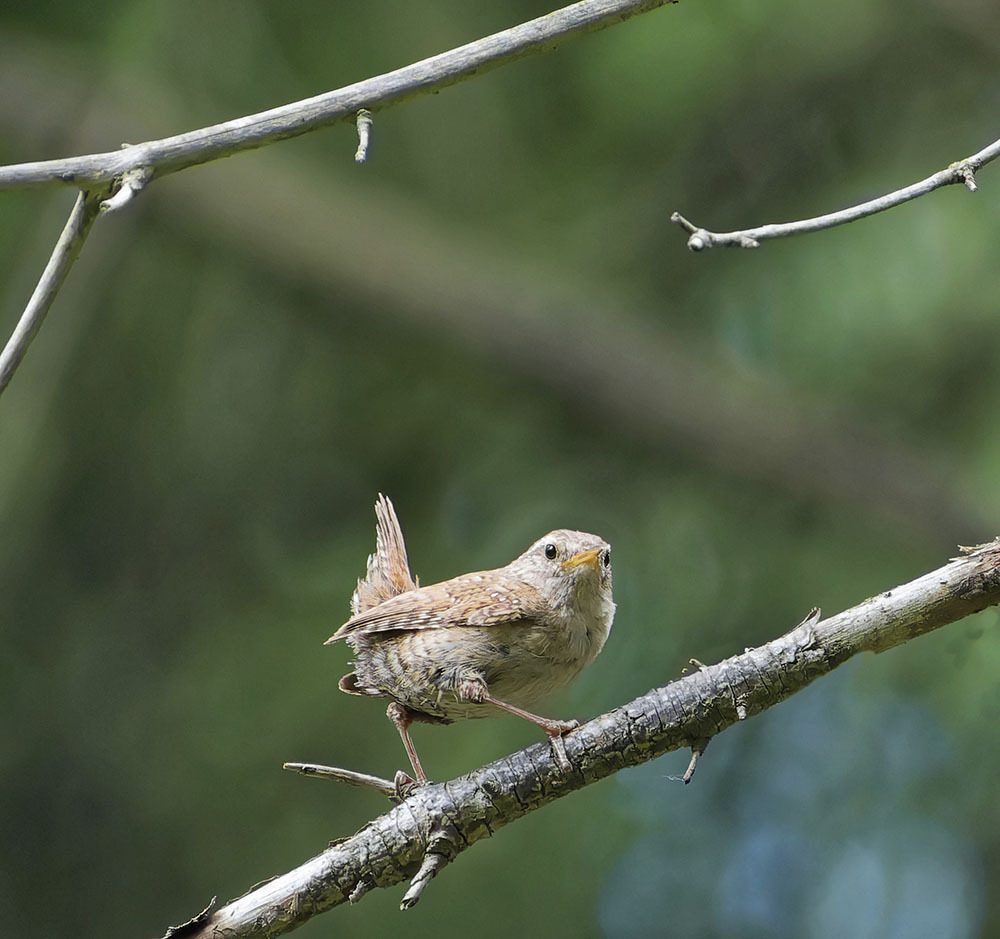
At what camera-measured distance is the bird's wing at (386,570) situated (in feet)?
8.87

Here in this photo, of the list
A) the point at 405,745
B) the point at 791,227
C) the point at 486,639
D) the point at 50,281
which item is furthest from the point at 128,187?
the point at 405,745

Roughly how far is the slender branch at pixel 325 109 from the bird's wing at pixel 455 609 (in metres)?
0.94

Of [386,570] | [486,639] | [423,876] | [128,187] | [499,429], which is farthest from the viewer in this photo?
[499,429]

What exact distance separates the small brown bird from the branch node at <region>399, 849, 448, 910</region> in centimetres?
23

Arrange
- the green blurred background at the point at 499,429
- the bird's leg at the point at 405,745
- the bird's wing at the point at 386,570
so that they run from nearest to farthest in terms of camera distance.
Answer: the bird's leg at the point at 405,745 → the bird's wing at the point at 386,570 → the green blurred background at the point at 499,429

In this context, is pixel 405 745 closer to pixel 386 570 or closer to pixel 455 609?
pixel 455 609

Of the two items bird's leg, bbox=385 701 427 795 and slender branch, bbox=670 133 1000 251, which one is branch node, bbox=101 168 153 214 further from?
bird's leg, bbox=385 701 427 795

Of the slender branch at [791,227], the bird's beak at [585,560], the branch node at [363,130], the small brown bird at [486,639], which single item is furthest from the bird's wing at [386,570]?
the slender branch at [791,227]

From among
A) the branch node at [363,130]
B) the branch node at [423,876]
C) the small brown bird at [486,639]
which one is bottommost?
the branch node at [423,876]

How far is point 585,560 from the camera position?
2.32 meters

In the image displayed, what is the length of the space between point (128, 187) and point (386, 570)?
1271mm

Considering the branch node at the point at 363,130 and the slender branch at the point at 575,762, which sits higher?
the branch node at the point at 363,130

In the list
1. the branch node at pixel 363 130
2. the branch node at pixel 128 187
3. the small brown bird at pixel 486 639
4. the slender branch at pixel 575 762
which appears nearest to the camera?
the branch node at pixel 128 187

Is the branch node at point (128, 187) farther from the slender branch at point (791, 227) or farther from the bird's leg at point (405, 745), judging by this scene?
the bird's leg at point (405, 745)
